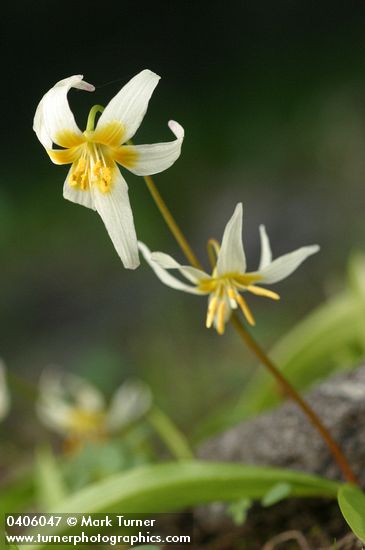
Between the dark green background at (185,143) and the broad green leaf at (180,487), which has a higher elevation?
the dark green background at (185,143)

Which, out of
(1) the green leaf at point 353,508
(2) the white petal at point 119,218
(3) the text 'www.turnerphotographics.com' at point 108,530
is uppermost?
(2) the white petal at point 119,218

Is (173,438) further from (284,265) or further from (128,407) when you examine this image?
(284,265)

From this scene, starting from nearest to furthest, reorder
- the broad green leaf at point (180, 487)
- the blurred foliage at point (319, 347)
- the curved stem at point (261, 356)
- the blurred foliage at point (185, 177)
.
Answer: the curved stem at point (261, 356) → the broad green leaf at point (180, 487) → the blurred foliage at point (319, 347) → the blurred foliage at point (185, 177)

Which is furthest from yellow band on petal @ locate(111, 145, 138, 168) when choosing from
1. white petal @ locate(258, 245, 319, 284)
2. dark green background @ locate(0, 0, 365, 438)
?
dark green background @ locate(0, 0, 365, 438)

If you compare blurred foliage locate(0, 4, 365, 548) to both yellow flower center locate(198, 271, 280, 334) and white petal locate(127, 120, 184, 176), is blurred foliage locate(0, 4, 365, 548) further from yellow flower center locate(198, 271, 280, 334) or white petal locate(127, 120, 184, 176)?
white petal locate(127, 120, 184, 176)

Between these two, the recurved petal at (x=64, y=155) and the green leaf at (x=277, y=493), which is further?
the green leaf at (x=277, y=493)

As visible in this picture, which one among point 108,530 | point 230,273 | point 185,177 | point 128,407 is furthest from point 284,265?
point 185,177

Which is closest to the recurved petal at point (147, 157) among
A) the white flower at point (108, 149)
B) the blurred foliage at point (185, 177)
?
the white flower at point (108, 149)

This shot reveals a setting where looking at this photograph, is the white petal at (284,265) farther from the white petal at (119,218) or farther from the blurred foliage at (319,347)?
the blurred foliage at (319,347)

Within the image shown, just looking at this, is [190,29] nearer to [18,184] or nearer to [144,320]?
[18,184]
